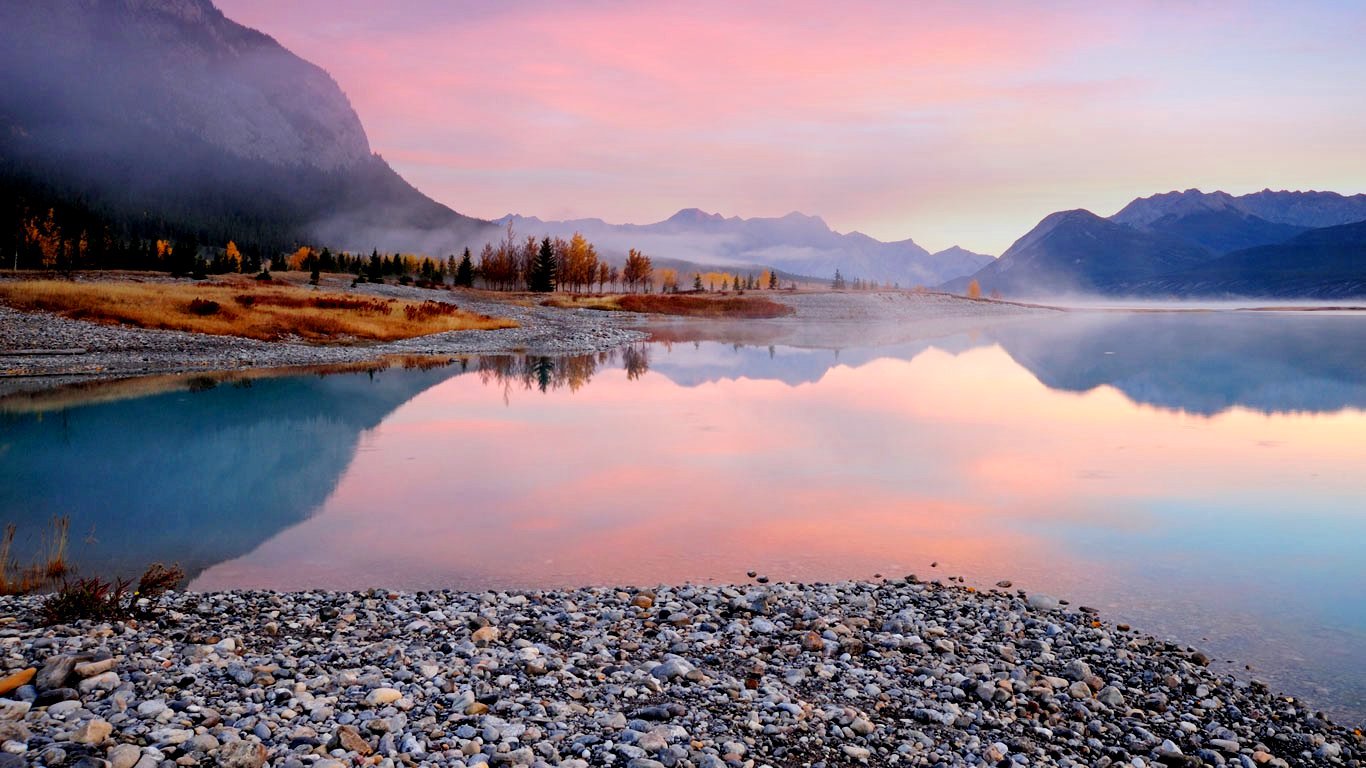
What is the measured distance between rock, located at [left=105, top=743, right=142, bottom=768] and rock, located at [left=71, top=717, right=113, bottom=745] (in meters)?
0.24

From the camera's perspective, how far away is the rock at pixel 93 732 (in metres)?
7.03

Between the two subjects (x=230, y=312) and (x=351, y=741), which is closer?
(x=351, y=741)

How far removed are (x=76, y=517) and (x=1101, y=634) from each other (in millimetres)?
19099

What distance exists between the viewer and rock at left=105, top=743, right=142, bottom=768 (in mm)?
6716

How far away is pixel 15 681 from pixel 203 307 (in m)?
57.5

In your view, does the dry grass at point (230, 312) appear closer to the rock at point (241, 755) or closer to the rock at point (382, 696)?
the rock at point (382, 696)

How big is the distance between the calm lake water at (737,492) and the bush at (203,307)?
21712 millimetres

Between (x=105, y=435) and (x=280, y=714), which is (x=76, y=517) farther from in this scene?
(x=280, y=714)

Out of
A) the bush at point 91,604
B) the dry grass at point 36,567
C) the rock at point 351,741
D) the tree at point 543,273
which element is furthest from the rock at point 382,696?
the tree at point 543,273

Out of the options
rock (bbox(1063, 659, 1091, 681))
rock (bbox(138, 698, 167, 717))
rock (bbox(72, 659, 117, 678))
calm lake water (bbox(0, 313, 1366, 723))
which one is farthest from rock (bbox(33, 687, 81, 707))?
rock (bbox(1063, 659, 1091, 681))

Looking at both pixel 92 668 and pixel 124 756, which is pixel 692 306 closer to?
pixel 92 668

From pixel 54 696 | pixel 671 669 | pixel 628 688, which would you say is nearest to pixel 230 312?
pixel 54 696

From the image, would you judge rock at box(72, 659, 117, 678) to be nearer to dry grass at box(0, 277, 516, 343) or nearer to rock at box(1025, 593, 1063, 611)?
rock at box(1025, 593, 1063, 611)

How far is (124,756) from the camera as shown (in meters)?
6.79
